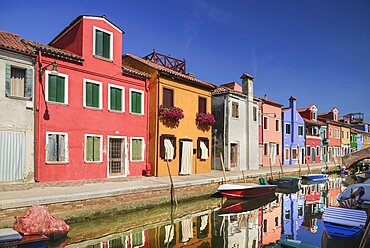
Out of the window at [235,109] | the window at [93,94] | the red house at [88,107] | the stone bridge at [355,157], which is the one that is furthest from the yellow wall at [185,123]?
the stone bridge at [355,157]

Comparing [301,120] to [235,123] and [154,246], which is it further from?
[154,246]

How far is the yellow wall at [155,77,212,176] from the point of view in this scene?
18547mm

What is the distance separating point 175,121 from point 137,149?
10.5 feet

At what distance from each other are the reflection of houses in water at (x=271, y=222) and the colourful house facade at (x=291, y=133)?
17758 millimetres

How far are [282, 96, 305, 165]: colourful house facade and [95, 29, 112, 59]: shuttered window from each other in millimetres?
24008

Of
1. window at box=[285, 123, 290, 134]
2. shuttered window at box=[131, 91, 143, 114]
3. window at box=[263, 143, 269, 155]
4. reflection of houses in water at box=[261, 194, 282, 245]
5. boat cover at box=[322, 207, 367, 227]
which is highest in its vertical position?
shuttered window at box=[131, 91, 143, 114]

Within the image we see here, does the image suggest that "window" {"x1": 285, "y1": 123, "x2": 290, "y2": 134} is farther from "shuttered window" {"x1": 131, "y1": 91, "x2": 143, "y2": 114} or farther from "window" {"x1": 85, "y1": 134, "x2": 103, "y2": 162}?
"window" {"x1": 85, "y1": 134, "x2": 103, "y2": 162}

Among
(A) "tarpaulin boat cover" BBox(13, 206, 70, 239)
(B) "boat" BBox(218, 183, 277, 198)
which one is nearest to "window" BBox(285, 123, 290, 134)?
(B) "boat" BBox(218, 183, 277, 198)

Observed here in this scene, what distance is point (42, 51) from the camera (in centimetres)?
1364

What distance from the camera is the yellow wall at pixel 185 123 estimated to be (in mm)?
18547

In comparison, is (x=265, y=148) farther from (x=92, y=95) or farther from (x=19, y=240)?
(x=19, y=240)

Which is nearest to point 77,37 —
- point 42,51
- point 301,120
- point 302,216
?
point 42,51

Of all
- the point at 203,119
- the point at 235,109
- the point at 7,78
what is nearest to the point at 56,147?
the point at 7,78

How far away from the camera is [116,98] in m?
16.8
